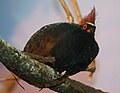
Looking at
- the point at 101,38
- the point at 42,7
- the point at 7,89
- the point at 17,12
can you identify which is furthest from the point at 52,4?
the point at 7,89

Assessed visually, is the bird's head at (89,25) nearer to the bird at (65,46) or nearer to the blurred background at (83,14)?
the bird at (65,46)

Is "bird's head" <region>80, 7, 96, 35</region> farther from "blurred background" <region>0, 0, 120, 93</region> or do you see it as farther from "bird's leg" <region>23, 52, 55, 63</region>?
"blurred background" <region>0, 0, 120, 93</region>

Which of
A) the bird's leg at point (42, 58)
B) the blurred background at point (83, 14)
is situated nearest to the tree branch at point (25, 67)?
the bird's leg at point (42, 58)

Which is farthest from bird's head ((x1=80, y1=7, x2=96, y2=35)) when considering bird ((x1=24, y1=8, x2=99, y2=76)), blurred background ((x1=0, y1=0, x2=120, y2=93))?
blurred background ((x1=0, y1=0, x2=120, y2=93))

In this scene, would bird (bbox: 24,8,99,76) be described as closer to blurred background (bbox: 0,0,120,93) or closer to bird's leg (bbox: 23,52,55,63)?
bird's leg (bbox: 23,52,55,63)

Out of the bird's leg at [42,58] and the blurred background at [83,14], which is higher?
the bird's leg at [42,58]

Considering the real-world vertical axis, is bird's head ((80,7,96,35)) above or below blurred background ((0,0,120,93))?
above

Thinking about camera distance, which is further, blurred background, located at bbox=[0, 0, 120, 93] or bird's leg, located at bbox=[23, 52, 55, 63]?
blurred background, located at bbox=[0, 0, 120, 93]

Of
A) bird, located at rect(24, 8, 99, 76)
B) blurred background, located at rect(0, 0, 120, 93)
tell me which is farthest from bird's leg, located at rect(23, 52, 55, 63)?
blurred background, located at rect(0, 0, 120, 93)

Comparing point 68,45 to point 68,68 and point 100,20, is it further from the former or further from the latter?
point 100,20
